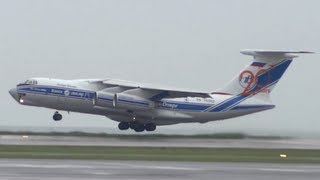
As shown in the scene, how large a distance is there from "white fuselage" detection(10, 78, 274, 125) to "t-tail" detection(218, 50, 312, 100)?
0.56m

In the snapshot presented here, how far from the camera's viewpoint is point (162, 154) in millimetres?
35125

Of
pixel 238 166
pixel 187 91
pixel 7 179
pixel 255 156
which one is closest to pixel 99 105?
pixel 187 91

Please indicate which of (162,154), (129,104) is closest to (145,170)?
(162,154)

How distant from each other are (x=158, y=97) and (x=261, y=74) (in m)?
7.27

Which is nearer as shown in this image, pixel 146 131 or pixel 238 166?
pixel 238 166

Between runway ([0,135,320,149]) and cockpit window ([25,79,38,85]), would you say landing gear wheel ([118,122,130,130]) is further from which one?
runway ([0,135,320,149])

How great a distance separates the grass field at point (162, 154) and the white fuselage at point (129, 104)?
56.8ft

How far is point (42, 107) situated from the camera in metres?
58.9

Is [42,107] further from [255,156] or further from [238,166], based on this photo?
[238,166]

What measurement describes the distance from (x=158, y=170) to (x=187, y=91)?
1327 inches

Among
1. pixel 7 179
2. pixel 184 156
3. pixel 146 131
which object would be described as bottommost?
pixel 7 179

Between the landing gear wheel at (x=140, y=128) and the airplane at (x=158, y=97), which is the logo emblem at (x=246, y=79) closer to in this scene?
the airplane at (x=158, y=97)

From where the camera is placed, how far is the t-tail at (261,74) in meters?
60.9

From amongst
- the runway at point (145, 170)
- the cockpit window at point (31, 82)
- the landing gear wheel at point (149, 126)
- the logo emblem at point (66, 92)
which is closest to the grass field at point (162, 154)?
the runway at point (145, 170)
